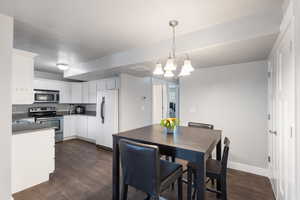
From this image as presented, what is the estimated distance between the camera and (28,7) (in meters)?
1.58

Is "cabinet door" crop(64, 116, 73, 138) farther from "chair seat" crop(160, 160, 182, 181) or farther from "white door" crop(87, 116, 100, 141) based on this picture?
"chair seat" crop(160, 160, 182, 181)

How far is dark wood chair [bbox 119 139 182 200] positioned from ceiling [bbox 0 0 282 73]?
147 centimetres

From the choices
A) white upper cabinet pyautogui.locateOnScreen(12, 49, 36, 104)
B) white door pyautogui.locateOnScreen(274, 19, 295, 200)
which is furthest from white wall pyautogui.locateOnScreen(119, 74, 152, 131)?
white door pyautogui.locateOnScreen(274, 19, 295, 200)

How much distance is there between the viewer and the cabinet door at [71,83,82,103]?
17.0ft

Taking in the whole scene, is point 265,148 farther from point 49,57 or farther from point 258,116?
point 49,57

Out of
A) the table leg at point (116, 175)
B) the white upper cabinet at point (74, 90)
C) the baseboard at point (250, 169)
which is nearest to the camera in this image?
the table leg at point (116, 175)

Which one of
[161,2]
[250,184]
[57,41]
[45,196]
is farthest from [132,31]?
[250,184]

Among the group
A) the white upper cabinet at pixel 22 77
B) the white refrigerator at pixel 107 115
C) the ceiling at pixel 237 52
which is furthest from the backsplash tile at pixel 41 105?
the ceiling at pixel 237 52

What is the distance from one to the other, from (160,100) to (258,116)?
3.32 meters

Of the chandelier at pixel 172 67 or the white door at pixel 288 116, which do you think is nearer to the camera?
the white door at pixel 288 116

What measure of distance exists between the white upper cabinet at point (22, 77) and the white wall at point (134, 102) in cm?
190

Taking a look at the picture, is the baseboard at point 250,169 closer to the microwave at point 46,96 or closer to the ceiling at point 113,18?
the ceiling at point 113,18

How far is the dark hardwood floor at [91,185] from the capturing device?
203 cm

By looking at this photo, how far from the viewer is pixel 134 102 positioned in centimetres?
420
